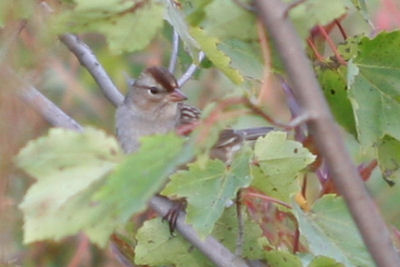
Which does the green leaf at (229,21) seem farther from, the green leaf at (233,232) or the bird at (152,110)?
the bird at (152,110)

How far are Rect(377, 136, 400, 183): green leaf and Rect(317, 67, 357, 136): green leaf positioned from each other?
7 centimetres

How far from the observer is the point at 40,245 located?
9.85 ft

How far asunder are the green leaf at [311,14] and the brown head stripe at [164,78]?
54.0 inches

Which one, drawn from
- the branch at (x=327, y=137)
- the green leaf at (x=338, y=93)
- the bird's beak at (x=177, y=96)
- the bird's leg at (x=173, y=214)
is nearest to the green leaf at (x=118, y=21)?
the branch at (x=327, y=137)

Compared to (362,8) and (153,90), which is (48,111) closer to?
(362,8)

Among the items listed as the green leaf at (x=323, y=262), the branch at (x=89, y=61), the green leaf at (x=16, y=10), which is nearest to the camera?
the green leaf at (x=16, y=10)

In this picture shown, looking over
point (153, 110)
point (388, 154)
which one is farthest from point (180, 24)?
point (153, 110)

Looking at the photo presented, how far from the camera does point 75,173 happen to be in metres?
1.08

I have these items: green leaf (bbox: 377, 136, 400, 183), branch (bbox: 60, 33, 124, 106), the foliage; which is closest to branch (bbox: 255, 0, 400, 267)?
the foliage

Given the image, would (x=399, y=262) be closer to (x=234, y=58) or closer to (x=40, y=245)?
(x=234, y=58)

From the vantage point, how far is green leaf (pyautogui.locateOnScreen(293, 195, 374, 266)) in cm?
177

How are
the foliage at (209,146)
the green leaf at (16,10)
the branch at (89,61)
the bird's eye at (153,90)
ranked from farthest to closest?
the bird's eye at (153,90), the branch at (89,61), the green leaf at (16,10), the foliage at (209,146)

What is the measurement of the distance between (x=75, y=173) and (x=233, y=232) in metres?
0.88

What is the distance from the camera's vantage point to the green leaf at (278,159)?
1670 millimetres
